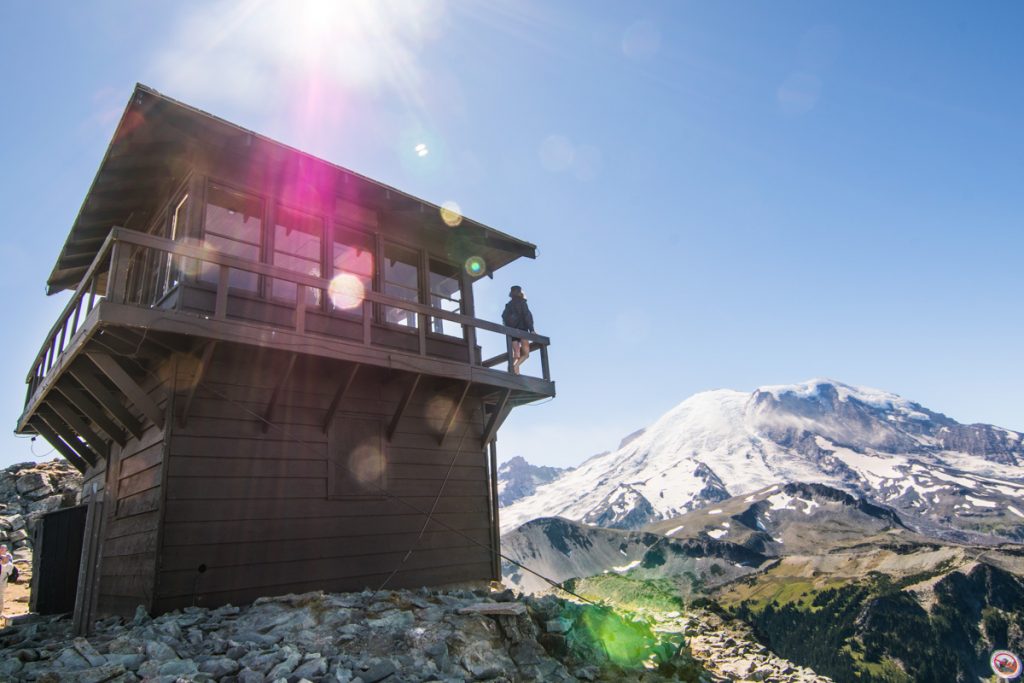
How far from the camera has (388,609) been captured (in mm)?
8758

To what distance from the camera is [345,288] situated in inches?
419


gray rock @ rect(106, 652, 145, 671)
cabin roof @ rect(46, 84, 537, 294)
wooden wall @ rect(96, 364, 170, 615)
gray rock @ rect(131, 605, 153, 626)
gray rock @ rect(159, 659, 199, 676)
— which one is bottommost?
gray rock @ rect(159, 659, 199, 676)

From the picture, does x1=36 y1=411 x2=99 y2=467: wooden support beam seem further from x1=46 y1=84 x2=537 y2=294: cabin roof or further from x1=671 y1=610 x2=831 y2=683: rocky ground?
x1=671 y1=610 x2=831 y2=683: rocky ground

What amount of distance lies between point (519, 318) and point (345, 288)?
4526mm

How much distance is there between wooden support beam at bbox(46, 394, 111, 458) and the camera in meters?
11.7

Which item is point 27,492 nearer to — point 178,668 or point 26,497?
point 26,497

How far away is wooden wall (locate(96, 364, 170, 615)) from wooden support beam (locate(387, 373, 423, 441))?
12.6 ft

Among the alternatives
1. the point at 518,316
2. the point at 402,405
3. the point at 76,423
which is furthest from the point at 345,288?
the point at 76,423

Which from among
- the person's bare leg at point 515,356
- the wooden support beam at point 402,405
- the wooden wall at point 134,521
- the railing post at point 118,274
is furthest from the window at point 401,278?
the railing post at point 118,274

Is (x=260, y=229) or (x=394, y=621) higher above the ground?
(x=260, y=229)

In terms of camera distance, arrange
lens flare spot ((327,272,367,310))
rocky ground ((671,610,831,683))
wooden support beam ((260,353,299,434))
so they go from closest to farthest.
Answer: wooden support beam ((260,353,299,434)) → lens flare spot ((327,272,367,310)) → rocky ground ((671,610,831,683))

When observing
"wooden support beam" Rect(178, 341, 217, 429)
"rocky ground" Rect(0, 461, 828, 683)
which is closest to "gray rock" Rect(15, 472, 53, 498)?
"rocky ground" Rect(0, 461, 828, 683)

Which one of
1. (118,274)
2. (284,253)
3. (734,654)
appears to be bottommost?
(734,654)

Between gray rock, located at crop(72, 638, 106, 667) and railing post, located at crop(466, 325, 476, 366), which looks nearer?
gray rock, located at crop(72, 638, 106, 667)
